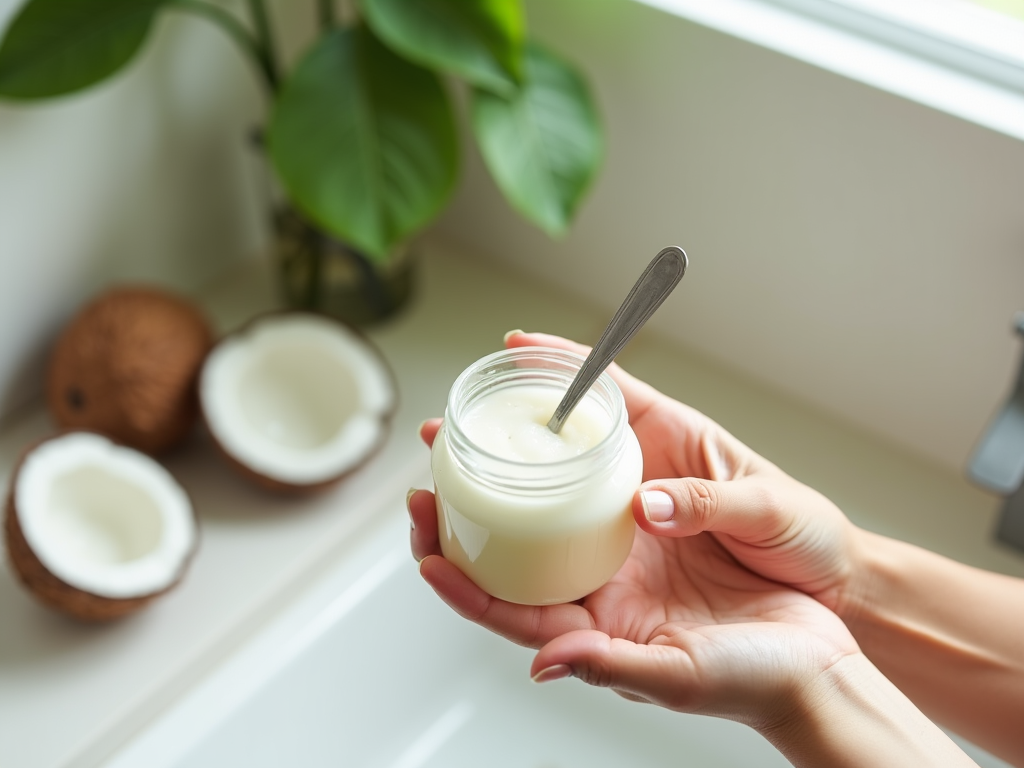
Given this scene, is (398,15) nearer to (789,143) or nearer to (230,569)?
(789,143)

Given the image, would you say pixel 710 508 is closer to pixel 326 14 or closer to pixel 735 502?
pixel 735 502

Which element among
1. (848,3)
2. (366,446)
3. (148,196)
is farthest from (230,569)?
(848,3)

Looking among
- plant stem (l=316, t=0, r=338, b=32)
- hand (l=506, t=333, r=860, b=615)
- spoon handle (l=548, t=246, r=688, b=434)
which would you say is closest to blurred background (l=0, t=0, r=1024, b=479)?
plant stem (l=316, t=0, r=338, b=32)

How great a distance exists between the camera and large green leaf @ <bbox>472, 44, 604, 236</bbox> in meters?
0.99

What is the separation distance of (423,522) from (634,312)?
0.22 m

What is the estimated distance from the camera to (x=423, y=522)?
27.7 inches

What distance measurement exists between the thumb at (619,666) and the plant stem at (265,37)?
723 millimetres

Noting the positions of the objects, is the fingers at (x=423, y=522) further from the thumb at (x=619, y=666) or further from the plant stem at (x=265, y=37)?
the plant stem at (x=265, y=37)

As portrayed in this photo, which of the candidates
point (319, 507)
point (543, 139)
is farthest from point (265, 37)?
point (319, 507)

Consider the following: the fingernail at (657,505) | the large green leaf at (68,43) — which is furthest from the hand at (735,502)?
the large green leaf at (68,43)

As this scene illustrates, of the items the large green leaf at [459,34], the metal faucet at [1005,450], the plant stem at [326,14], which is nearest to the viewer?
the metal faucet at [1005,450]

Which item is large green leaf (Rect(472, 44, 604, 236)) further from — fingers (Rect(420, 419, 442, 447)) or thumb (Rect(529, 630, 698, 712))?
thumb (Rect(529, 630, 698, 712))

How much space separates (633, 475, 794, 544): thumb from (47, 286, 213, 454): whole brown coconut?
1.87 feet

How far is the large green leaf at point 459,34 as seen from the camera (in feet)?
3.05
